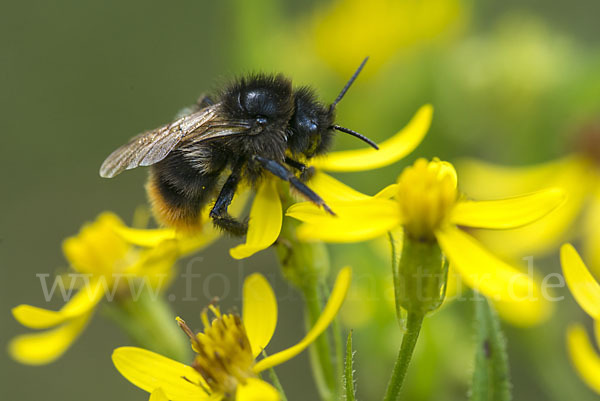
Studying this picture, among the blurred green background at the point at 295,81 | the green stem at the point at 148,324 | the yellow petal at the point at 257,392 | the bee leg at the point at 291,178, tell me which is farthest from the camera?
the blurred green background at the point at 295,81

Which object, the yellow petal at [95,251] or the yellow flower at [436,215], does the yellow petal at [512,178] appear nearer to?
the yellow petal at [95,251]

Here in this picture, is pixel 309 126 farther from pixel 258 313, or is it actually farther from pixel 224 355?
pixel 224 355

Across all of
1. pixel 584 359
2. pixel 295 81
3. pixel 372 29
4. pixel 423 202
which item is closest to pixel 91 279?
pixel 423 202

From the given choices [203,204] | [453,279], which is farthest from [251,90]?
[453,279]

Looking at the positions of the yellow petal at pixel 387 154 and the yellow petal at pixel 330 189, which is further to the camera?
the yellow petal at pixel 387 154

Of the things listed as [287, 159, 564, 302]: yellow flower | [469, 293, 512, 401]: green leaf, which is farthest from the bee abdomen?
[469, 293, 512, 401]: green leaf

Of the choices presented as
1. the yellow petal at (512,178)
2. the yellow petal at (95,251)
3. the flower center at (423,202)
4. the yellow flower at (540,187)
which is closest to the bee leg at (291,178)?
the flower center at (423,202)
